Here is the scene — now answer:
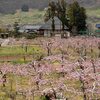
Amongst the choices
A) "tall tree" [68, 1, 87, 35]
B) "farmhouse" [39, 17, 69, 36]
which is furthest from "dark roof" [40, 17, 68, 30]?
"tall tree" [68, 1, 87, 35]

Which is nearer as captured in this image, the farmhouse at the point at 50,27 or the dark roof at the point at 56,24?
the farmhouse at the point at 50,27

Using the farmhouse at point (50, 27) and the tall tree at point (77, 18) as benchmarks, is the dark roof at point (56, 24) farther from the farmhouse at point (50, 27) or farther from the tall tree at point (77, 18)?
the tall tree at point (77, 18)

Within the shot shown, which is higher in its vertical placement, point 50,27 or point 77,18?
point 77,18

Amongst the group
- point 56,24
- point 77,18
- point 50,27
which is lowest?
point 50,27

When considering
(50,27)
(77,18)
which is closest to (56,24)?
(50,27)

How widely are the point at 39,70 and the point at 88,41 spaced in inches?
1236

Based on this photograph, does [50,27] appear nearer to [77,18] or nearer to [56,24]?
[56,24]

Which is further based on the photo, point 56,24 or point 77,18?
point 56,24

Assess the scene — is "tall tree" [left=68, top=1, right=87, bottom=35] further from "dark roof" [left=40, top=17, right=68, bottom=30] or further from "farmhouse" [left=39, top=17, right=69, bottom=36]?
"dark roof" [left=40, top=17, right=68, bottom=30]

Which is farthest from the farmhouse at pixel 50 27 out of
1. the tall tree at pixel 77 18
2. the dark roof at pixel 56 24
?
the tall tree at pixel 77 18

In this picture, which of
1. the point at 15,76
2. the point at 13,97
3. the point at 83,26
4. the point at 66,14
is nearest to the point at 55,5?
the point at 66,14

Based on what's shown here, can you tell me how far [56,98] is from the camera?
923 inches

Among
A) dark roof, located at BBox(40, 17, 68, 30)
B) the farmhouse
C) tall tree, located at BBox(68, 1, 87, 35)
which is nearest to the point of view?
tall tree, located at BBox(68, 1, 87, 35)

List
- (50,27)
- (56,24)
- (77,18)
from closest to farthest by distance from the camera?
1. (77,18)
2. (56,24)
3. (50,27)
